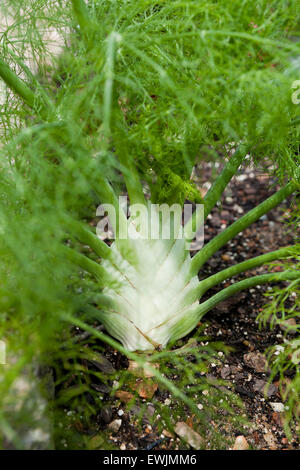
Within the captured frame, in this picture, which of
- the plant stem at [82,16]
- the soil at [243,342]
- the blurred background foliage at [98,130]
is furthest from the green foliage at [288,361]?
the plant stem at [82,16]

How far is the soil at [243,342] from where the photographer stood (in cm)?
104

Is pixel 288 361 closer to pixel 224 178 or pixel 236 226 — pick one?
pixel 236 226

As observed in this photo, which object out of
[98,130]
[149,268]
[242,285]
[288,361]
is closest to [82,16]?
[98,130]

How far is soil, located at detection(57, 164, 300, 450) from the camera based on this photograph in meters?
1.04

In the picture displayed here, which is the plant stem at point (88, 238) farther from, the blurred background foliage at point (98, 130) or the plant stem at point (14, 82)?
the plant stem at point (14, 82)

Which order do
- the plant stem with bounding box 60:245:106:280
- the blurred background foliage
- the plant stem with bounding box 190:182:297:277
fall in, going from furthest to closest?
1. the plant stem with bounding box 190:182:297:277
2. the plant stem with bounding box 60:245:106:280
3. the blurred background foliage

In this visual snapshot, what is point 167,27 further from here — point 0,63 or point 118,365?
point 118,365

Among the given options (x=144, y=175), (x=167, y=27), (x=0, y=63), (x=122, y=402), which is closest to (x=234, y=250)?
(x=144, y=175)

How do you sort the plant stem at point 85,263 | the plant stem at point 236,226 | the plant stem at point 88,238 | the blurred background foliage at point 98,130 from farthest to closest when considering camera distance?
the plant stem at point 236,226, the plant stem at point 85,263, the plant stem at point 88,238, the blurred background foliage at point 98,130

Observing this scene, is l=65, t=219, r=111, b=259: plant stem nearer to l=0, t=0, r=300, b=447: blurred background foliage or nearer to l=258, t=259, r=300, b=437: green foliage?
l=0, t=0, r=300, b=447: blurred background foliage

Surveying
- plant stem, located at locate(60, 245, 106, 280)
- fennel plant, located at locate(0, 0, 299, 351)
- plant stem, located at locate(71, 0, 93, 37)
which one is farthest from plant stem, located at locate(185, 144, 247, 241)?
plant stem, located at locate(71, 0, 93, 37)

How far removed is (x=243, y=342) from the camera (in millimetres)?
1294

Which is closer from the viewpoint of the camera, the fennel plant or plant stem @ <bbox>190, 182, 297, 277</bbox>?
the fennel plant
